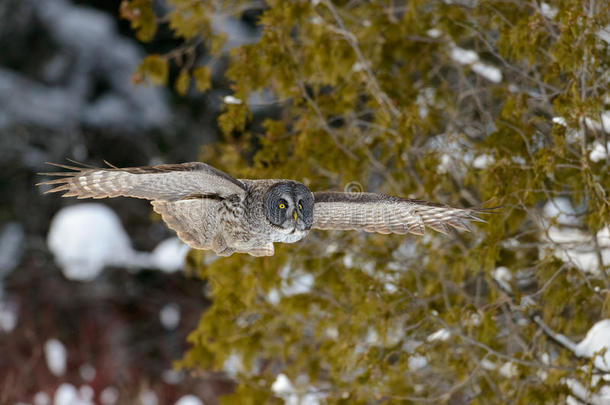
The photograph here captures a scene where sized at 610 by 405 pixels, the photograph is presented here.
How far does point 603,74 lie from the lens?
137 inches

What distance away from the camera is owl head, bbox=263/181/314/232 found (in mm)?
2299

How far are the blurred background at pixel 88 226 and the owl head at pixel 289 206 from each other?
5275mm

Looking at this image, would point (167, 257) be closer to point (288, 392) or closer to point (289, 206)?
point (288, 392)

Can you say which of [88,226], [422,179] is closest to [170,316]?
[88,226]

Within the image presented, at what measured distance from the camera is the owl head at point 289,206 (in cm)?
230

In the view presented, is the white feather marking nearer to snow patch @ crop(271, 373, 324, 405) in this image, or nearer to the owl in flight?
the owl in flight

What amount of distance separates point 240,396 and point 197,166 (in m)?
3.05

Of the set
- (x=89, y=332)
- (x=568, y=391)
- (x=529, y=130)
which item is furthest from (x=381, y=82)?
(x=89, y=332)

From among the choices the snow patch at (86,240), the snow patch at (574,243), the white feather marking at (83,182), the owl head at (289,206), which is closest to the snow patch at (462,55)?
the snow patch at (574,243)

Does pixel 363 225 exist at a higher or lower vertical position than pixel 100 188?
lower

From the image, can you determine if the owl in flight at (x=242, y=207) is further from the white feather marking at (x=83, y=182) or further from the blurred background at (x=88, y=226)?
the blurred background at (x=88, y=226)

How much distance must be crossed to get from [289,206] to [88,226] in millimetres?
6442

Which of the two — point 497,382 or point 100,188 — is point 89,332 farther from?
point 100,188

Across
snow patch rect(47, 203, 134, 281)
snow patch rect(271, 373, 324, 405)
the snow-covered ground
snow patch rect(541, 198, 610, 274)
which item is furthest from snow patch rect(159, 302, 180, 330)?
snow patch rect(541, 198, 610, 274)
